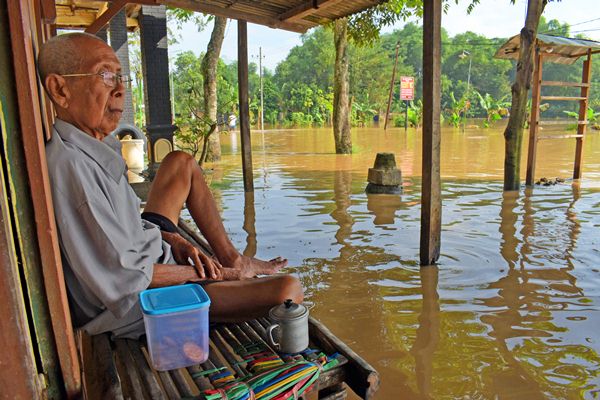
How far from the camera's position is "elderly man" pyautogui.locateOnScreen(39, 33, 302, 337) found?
1.63m

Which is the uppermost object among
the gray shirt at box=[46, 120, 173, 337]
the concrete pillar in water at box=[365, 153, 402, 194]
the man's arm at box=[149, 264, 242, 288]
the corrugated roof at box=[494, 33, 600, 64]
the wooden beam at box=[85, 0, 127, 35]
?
the wooden beam at box=[85, 0, 127, 35]

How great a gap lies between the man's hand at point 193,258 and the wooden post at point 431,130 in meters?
2.30

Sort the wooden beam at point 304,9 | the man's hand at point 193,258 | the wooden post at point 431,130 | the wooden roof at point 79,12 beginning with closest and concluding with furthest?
the man's hand at point 193,258, the wooden post at point 431,130, the wooden beam at point 304,9, the wooden roof at point 79,12

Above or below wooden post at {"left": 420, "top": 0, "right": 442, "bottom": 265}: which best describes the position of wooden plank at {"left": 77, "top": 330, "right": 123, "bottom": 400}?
below

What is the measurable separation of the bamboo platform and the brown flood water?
0.70 metres

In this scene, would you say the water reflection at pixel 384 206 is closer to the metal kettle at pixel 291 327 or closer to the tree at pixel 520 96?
the tree at pixel 520 96

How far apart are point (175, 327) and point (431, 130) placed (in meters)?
2.83

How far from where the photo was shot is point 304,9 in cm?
505

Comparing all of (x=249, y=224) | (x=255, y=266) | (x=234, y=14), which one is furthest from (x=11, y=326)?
(x=234, y=14)

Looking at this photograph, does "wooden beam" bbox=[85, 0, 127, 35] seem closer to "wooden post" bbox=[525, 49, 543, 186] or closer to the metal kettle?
the metal kettle

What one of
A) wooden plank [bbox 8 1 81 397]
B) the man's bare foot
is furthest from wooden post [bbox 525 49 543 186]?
wooden plank [bbox 8 1 81 397]

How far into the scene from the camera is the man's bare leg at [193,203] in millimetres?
2637

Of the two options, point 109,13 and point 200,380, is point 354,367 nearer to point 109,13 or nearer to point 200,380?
A: point 200,380

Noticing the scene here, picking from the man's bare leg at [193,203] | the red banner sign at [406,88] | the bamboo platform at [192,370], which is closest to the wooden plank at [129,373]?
the bamboo platform at [192,370]
